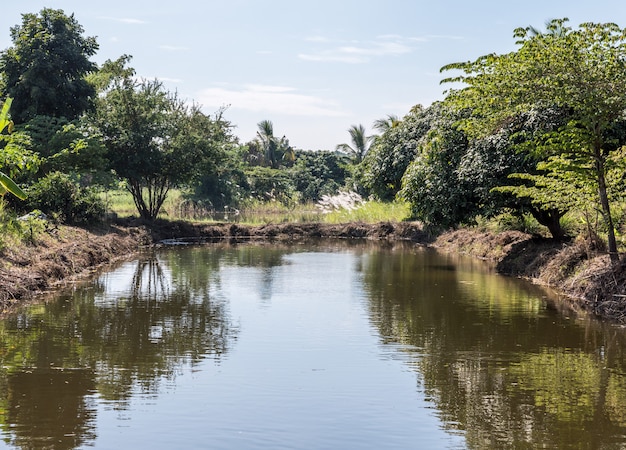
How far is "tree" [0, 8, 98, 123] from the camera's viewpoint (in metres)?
30.3

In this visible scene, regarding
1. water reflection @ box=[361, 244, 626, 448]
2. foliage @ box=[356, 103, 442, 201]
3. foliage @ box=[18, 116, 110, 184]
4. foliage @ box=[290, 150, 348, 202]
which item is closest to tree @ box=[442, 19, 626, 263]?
water reflection @ box=[361, 244, 626, 448]

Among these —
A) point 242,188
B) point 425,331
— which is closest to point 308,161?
point 242,188

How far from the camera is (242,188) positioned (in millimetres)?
51000

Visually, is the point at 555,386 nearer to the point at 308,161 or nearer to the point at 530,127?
the point at 530,127

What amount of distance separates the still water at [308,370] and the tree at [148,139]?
1719cm

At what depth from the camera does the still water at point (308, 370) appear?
788 cm

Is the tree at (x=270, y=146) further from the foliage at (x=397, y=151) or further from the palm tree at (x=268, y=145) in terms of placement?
the foliage at (x=397, y=151)

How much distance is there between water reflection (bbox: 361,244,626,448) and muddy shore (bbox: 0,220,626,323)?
3.13 ft

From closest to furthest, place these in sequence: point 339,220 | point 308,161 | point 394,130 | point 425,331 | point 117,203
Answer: point 425,331 < point 394,130 < point 339,220 < point 117,203 < point 308,161

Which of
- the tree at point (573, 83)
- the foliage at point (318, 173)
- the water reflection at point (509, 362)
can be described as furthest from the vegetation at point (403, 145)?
the foliage at point (318, 173)

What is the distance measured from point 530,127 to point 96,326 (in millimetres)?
11333

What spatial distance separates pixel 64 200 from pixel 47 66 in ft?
20.9

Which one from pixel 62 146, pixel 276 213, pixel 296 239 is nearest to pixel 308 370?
pixel 62 146

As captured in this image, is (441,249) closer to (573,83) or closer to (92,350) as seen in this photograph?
(573,83)
